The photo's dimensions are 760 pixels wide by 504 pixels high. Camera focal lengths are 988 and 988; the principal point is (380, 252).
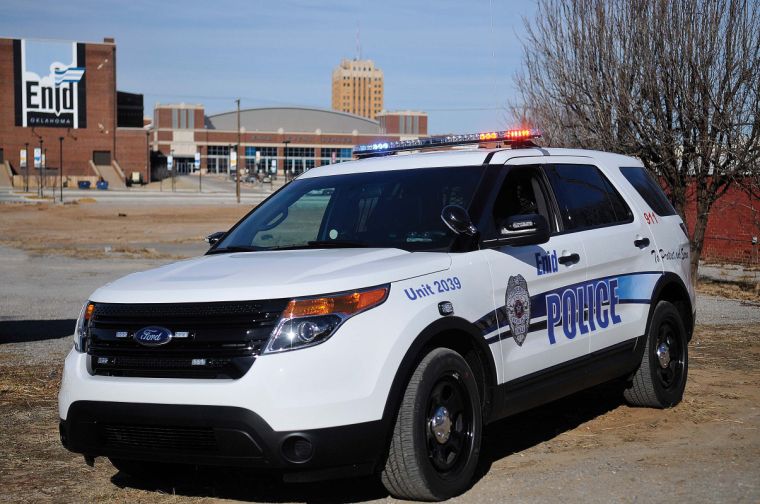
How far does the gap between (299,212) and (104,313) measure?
6.55ft

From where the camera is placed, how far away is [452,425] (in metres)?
5.05

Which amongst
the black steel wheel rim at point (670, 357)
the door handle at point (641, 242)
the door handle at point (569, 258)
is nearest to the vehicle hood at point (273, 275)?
the door handle at point (569, 258)

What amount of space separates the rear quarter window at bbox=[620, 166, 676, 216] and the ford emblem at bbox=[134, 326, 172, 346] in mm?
4069

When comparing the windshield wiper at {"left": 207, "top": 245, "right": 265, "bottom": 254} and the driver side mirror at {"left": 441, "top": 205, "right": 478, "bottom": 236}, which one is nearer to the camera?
the driver side mirror at {"left": 441, "top": 205, "right": 478, "bottom": 236}

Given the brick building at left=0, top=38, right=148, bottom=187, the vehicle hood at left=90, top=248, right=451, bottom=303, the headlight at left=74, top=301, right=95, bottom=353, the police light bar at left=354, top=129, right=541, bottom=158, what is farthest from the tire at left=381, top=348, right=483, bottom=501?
the brick building at left=0, top=38, right=148, bottom=187

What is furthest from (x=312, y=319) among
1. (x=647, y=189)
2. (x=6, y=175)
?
(x=6, y=175)

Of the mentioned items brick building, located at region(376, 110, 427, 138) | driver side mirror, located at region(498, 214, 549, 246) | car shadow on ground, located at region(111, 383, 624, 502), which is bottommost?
car shadow on ground, located at region(111, 383, 624, 502)

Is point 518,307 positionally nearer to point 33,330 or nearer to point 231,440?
point 231,440

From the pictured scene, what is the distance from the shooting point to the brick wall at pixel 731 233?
904 inches

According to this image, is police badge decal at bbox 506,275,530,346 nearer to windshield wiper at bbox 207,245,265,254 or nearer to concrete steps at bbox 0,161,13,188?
windshield wiper at bbox 207,245,265,254

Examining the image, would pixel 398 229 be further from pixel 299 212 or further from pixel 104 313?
pixel 104 313

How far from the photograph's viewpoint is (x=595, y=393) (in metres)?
8.02

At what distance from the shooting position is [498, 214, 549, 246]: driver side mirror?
5.50 m

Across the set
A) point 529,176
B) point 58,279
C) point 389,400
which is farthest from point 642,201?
point 58,279
